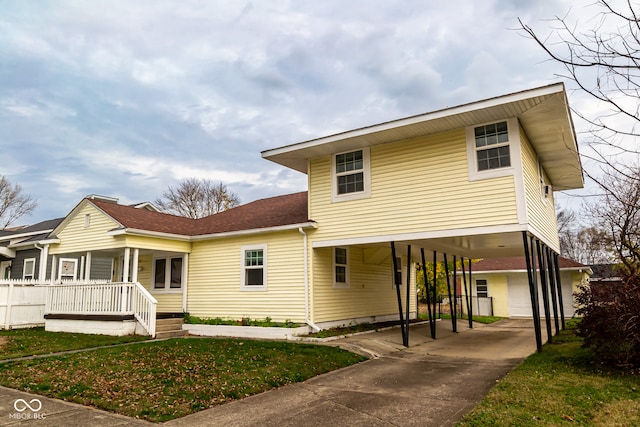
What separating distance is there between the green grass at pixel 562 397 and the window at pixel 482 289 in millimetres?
17528

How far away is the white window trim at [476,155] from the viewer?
10.2 m

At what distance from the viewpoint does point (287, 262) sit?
44.7 ft

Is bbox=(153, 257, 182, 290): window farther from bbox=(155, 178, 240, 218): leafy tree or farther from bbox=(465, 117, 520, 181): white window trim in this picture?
bbox=(155, 178, 240, 218): leafy tree

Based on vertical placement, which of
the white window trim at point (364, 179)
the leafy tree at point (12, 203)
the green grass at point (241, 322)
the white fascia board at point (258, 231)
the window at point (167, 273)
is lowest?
the green grass at point (241, 322)

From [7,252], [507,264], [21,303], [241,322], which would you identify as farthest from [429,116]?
[7,252]

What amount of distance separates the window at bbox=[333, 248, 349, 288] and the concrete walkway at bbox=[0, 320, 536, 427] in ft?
12.2

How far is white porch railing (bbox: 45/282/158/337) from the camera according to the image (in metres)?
13.5

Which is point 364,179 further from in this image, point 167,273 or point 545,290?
point 167,273

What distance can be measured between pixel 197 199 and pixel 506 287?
29.2 metres

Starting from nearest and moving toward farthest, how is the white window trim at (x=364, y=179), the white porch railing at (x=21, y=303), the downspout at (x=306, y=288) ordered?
the white window trim at (x=364, y=179), the downspout at (x=306, y=288), the white porch railing at (x=21, y=303)

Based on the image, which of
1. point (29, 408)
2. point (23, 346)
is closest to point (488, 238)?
point (29, 408)

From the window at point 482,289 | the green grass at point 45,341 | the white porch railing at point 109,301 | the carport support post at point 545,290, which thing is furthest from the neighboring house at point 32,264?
the window at point 482,289

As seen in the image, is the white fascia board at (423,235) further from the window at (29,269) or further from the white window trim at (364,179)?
the window at (29,269)

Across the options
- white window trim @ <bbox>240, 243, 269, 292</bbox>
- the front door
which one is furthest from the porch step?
the front door
